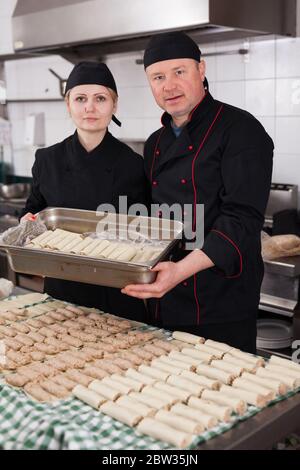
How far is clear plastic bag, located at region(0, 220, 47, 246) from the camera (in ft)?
6.54

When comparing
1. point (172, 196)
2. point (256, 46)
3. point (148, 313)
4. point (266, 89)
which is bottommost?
point (148, 313)

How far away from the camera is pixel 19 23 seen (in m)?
3.72

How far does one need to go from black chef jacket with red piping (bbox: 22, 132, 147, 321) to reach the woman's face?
131 mm

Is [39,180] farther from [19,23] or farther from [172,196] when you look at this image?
[19,23]

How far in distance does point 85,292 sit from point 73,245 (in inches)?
18.7

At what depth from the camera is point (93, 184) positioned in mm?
2301

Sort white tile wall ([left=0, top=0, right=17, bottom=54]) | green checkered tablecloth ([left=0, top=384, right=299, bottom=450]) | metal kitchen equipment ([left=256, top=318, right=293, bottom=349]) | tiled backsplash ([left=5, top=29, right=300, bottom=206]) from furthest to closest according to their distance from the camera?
white tile wall ([left=0, top=0, right=17, bottom=54])
tiled backsplash ([left=5, top=29, right=300, bottom=206])
metal kitchen equipment ([left=256, top=318, right=293, bottom=349])
green checkered tablecloth ([left=0, top=384, right=299, bottom=450])

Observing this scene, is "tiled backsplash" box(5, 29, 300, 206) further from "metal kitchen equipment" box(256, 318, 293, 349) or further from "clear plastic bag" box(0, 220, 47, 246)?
"clear plastic bag" box(0, 220, 47, 246)

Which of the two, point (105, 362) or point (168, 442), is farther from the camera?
point (105, 362)

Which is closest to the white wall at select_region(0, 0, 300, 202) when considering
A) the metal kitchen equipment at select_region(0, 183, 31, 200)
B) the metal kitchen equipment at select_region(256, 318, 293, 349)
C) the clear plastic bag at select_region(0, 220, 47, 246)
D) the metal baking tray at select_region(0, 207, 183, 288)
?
the metal kitchen equipment at select_region(256, 318, 293, 349)

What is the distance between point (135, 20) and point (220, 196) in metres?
1.47

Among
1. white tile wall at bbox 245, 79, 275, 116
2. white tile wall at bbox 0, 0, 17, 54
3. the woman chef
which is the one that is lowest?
the woman chef

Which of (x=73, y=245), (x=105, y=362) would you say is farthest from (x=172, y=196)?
(x=105, y=362)

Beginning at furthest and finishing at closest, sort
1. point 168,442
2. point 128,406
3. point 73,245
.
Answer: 1. point 73,245
2. point 128,406
3. point 168,442
